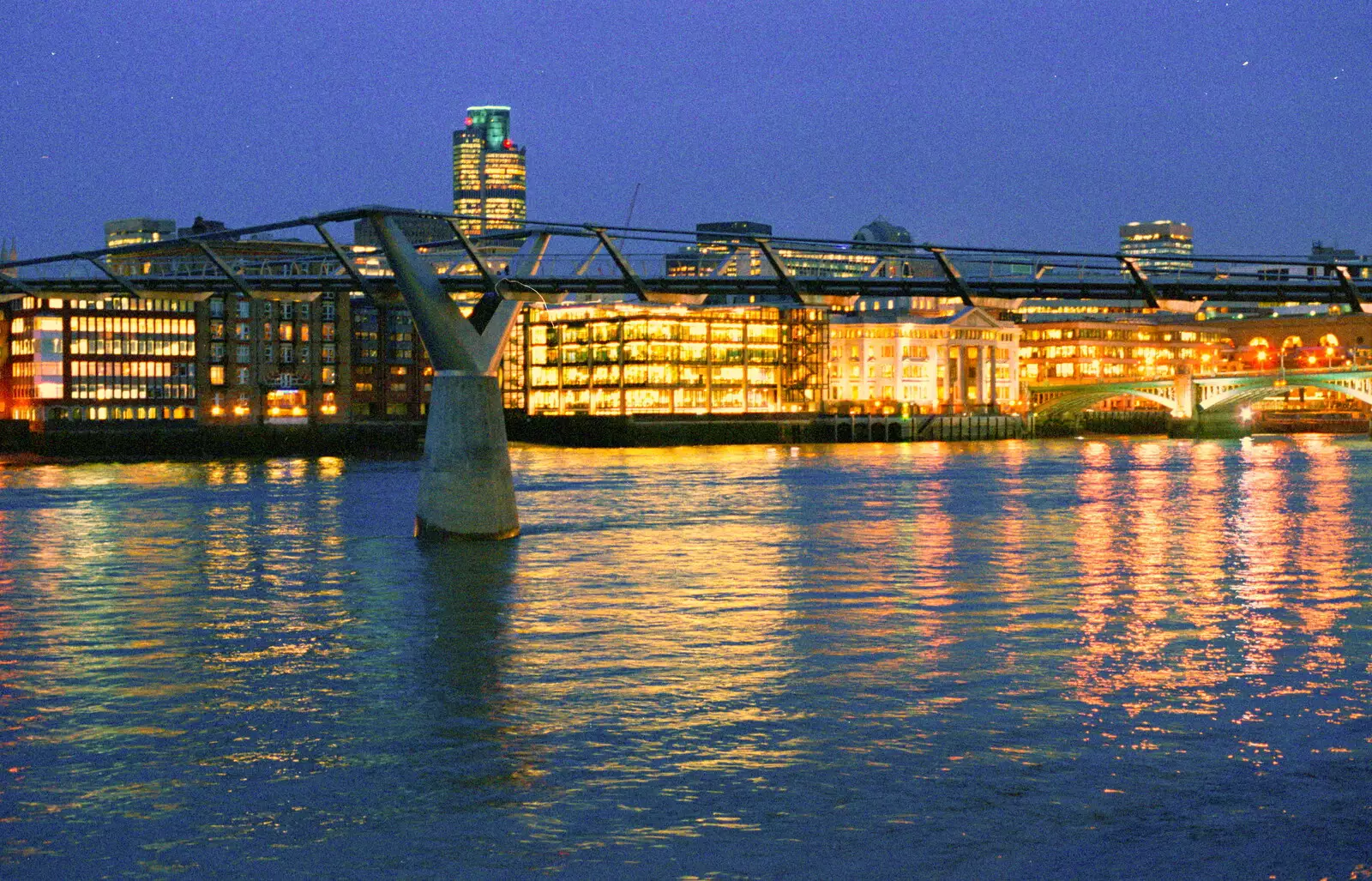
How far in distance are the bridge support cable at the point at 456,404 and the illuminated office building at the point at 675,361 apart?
141278mm

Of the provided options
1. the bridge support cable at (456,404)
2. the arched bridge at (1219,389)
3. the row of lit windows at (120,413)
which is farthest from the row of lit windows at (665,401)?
the bridge support cable at (456,404)

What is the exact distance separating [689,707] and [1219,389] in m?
169

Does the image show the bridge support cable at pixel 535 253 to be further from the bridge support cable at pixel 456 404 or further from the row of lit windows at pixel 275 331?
the row of lit windows at pixel 275 331

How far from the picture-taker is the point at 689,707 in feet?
71.1

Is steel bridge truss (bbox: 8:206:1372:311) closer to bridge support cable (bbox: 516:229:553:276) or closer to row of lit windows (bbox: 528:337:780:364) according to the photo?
bridge support cable (bbox: 516:229:553:276)

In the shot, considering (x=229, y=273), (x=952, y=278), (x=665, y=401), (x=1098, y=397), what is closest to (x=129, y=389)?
(x=665, y=401)

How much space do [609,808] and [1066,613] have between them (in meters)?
16.4

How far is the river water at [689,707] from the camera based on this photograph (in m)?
15.3

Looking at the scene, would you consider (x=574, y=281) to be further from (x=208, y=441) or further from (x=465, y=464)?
(x=208, y=441)

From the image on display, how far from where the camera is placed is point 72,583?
37.6 metres

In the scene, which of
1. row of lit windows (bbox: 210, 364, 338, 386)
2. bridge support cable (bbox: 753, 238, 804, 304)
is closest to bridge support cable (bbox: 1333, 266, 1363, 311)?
bridge support cable (bbox: 753, 238, 804, 304)

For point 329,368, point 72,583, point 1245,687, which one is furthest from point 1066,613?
point 329,368

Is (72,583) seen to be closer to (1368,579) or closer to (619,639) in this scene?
(619,639)

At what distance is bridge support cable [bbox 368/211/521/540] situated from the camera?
39625 millimetres
